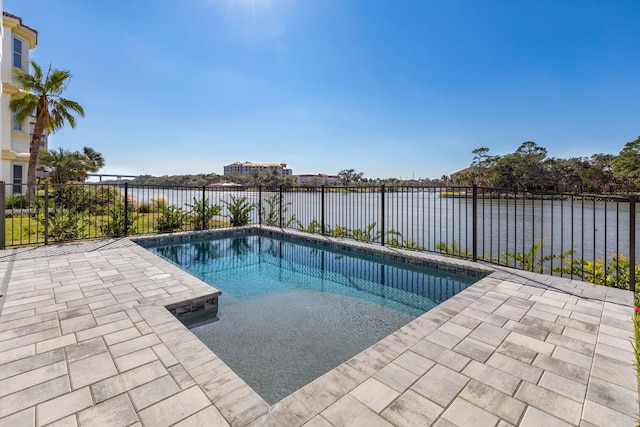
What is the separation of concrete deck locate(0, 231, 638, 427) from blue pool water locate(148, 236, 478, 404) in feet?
1.37

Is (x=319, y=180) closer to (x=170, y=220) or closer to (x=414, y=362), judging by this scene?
(x=170, y=220)

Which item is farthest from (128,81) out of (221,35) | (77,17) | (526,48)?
(526,48)

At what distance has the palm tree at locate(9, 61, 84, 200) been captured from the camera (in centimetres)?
1148

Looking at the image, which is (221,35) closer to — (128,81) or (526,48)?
(128,81)

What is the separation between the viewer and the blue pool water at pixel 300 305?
233 centimetres

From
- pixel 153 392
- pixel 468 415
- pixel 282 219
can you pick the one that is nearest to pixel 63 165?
pixel 282 219

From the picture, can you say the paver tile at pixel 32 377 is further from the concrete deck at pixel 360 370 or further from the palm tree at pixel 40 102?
the palm tree at pixel 40 102

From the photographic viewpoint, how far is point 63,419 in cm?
140

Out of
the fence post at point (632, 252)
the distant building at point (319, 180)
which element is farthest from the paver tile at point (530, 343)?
the distant building at point (319, 180)

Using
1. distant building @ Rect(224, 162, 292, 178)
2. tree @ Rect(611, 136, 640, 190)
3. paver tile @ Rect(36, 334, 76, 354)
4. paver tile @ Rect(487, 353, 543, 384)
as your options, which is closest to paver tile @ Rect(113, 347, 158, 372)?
paver tile @ Rect(36, 334, 76, 354)

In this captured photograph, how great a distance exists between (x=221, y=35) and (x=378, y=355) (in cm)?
827

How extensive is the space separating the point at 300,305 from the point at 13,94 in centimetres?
1733

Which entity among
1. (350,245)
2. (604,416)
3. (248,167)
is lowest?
(604,416)

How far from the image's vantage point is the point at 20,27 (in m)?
13.2
